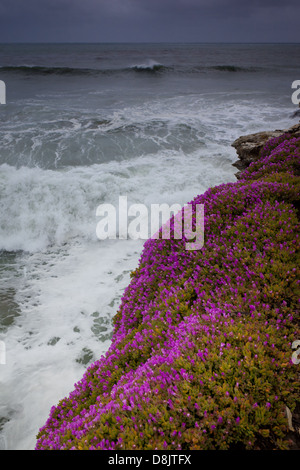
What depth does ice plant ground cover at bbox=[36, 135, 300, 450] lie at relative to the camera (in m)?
3.42

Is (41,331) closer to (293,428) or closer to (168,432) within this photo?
(168,432)

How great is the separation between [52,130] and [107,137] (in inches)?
232

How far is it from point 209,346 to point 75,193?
14.1 m

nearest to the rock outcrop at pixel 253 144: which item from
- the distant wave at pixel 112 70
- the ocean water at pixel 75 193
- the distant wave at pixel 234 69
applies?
the ocean water at pixel 75 193

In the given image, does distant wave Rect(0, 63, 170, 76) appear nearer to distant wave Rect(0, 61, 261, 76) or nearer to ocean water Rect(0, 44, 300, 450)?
distant wave Rect(0, 61, 261, 76)

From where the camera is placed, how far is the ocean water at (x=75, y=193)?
27.7 ft

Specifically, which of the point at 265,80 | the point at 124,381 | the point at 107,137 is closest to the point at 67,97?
the point at 107,137

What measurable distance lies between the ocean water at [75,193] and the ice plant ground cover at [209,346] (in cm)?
289

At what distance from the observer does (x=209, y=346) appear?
4262 millimetres

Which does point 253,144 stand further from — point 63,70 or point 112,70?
point 112,70

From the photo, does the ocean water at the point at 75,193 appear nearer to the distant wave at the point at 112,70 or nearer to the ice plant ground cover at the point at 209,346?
the ice plant ground cover at the point at 209,346

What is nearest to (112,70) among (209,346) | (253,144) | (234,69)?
(234,69)

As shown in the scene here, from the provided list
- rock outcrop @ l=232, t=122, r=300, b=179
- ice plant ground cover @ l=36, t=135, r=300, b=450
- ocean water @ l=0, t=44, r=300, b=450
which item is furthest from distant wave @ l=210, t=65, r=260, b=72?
ice plant ground cover @ l=36, t=135, r=300, b=450

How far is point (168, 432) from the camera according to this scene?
336 centimetres
